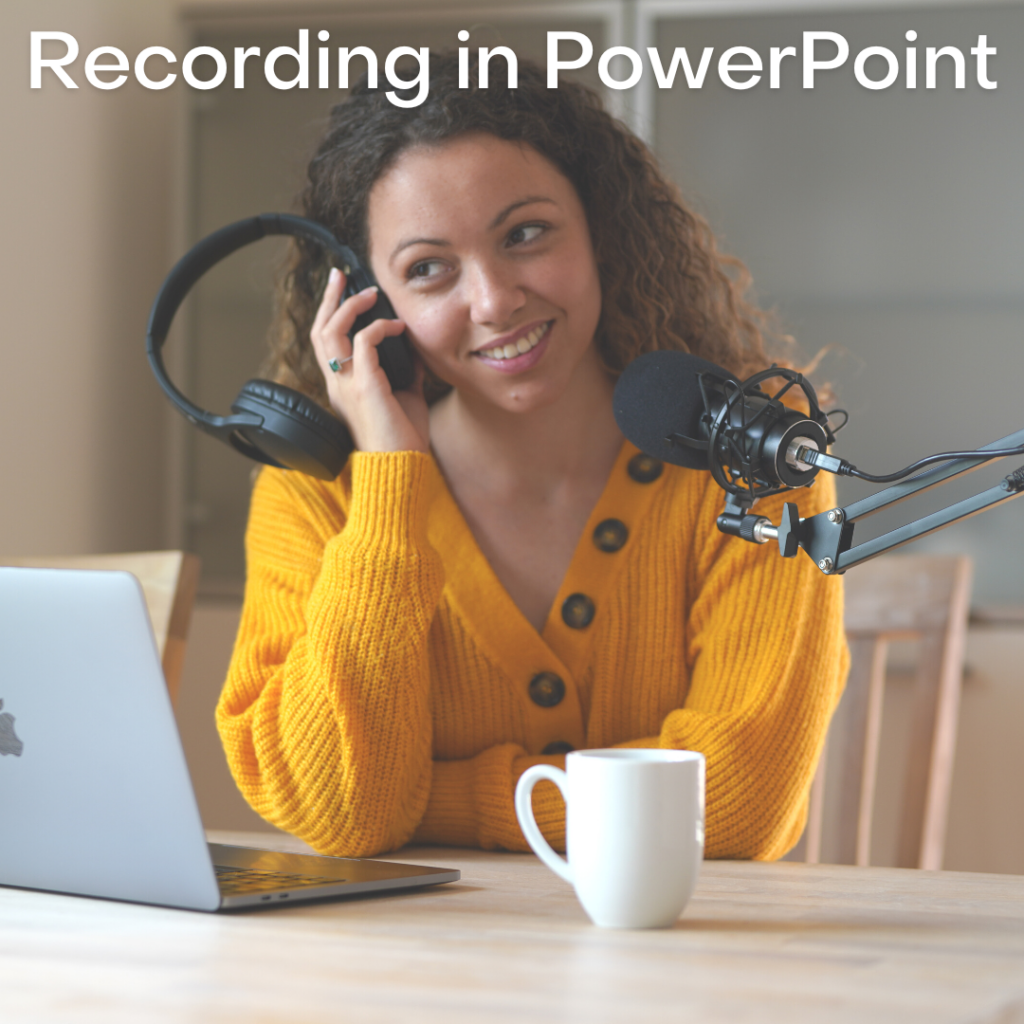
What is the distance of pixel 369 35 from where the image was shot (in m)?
2.48

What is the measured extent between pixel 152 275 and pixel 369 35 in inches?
25.4

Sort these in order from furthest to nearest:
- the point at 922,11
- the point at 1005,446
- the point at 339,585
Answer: the point at 922,11
the point at 339,585
the point at 1005,446

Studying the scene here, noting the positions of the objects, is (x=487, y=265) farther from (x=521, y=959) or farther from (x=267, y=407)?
(x=521, y=959)

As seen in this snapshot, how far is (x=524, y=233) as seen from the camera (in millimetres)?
1308

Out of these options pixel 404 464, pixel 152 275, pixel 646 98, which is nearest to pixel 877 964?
pixel 404 464

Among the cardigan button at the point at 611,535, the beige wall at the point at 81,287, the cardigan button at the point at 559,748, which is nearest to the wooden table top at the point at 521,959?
the cardigan button at the point at 559,748

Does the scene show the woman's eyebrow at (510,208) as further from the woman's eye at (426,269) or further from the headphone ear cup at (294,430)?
the headphone ear cup at (294,430)

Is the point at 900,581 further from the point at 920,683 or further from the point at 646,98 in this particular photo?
the point at 646,98

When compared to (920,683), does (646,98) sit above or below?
above

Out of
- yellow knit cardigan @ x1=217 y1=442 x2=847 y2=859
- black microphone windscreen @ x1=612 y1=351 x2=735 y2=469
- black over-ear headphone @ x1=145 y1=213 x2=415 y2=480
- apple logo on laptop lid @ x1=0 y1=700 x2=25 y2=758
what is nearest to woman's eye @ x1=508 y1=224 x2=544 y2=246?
black over-ear headphone @ x1=145 y1=213 x2=415 y2=480

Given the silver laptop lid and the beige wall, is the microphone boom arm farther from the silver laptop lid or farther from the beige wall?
the beige wall

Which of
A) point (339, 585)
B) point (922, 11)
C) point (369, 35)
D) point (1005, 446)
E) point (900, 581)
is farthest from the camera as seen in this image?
point (369, 35)

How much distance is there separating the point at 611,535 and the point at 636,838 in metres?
0.64

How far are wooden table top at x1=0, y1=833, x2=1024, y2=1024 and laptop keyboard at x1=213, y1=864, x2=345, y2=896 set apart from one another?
0.11ft
